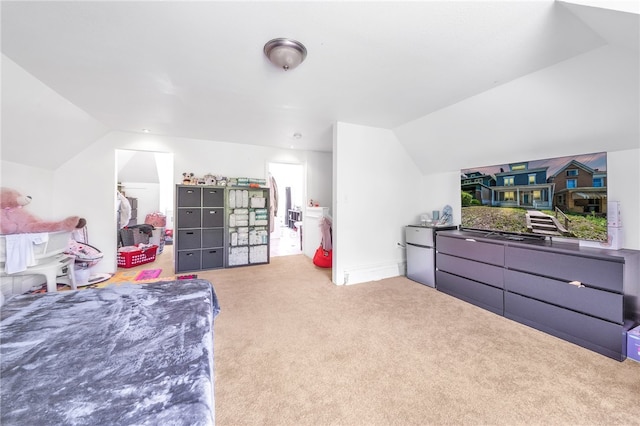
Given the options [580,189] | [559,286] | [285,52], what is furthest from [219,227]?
[580,189]

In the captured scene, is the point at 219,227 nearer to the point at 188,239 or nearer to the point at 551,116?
the point at 188,239

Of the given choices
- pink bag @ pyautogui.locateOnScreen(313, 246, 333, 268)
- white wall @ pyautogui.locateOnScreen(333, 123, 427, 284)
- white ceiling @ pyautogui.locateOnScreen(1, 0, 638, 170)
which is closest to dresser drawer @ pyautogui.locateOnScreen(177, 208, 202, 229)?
white ceiling @ pyautogui.locateOnScreen(1, 0, 638, 170)

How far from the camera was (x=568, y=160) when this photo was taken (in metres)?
2.44

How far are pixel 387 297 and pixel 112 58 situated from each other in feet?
11.7

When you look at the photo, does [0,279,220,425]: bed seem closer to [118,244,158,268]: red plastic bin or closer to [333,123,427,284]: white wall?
[333,123,427,284]: white wall

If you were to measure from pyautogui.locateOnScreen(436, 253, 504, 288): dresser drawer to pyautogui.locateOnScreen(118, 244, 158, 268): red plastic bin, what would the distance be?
4997 mm

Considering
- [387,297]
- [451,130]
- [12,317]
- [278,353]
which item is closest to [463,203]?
[451,130]

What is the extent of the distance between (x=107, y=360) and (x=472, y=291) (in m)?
3.23

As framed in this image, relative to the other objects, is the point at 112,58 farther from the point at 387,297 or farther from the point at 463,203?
the point at 463,203

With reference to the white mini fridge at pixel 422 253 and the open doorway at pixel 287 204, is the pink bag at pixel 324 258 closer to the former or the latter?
the white mini fridge at pixel 422 253

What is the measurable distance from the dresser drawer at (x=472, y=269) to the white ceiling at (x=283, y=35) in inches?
73.9

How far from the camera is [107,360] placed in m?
0.85

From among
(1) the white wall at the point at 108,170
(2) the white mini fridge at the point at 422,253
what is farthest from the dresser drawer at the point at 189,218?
(2) the white mini fridge at the point at 422,253

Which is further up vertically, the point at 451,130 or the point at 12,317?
the point at 451,130
